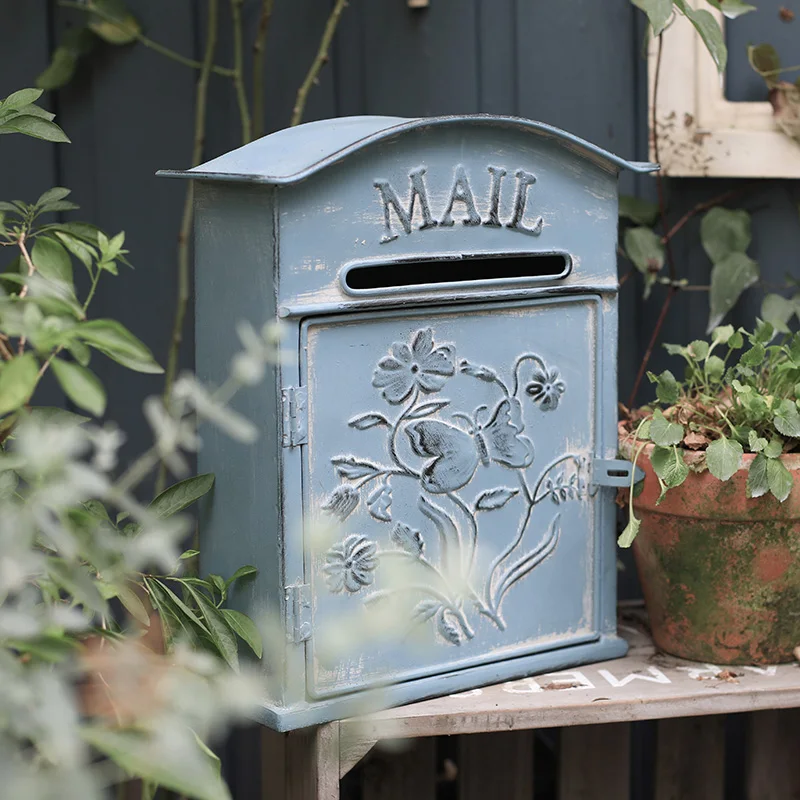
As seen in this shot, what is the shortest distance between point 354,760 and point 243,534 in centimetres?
34

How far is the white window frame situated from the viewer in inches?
86.1

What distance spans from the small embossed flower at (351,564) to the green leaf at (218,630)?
0.47ft

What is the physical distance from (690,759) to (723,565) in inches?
27.2

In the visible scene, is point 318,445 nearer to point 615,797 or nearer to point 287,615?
point 287,615

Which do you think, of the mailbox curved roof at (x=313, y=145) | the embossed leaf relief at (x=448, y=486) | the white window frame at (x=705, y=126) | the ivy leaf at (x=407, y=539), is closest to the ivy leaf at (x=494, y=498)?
the embossed leaf relief at (x=448, y=486)

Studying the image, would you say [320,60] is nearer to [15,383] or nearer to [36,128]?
[36,128]

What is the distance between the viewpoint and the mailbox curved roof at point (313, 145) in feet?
4.74

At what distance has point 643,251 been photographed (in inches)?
87.3

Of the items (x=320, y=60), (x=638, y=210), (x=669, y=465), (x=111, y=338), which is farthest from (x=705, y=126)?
(x=111, y=338)

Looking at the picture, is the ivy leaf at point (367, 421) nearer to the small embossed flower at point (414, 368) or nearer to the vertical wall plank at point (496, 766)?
the small embossed flower at point (414, 368)

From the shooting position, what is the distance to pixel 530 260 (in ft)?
5.69

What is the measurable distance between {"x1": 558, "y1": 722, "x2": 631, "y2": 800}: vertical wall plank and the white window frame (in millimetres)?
1047

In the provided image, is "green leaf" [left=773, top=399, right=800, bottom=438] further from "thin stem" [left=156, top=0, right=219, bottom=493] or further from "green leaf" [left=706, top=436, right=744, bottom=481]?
"thin stem" [left=156, top=0, right=219, bottom=493]

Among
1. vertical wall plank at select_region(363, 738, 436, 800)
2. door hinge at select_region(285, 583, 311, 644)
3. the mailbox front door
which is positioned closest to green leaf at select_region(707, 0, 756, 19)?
the mailbox front door
